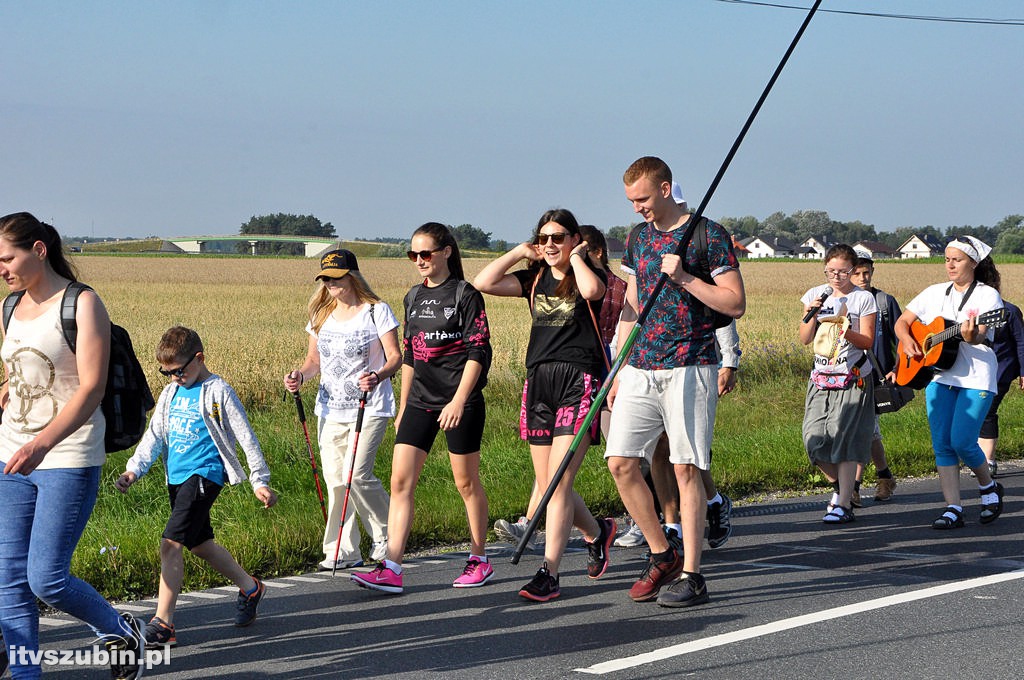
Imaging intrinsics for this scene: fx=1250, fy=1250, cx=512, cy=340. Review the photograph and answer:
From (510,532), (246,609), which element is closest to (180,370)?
(246,609)

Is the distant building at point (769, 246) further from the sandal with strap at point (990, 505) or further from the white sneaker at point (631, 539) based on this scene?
the white sneaker at point (631, 539)

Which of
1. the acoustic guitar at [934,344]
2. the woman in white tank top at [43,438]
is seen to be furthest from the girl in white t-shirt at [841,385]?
the woman in white tank top at [43,438]

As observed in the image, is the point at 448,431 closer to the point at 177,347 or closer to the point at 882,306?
the point at 177,347

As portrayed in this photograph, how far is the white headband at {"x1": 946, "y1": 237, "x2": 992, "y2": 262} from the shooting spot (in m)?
7.96

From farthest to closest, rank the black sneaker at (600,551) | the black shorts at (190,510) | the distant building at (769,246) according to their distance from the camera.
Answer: the distant building at (769,246) < the black sneaker at (600,551) < the black shorts at (190,510)

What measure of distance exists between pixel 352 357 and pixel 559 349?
46.6 inches

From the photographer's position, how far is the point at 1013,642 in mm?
5117

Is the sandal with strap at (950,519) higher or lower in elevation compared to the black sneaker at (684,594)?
higher

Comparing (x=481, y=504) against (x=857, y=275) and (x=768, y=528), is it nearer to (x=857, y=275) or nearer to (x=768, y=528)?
(x=768, y=528)

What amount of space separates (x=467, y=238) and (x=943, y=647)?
253 feet

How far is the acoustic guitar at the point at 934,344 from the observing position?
7.83 metres

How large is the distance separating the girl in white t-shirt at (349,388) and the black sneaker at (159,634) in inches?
64.5

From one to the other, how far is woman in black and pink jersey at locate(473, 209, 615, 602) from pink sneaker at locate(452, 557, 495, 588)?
1.15 feet

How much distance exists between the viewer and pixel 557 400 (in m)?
6.31
